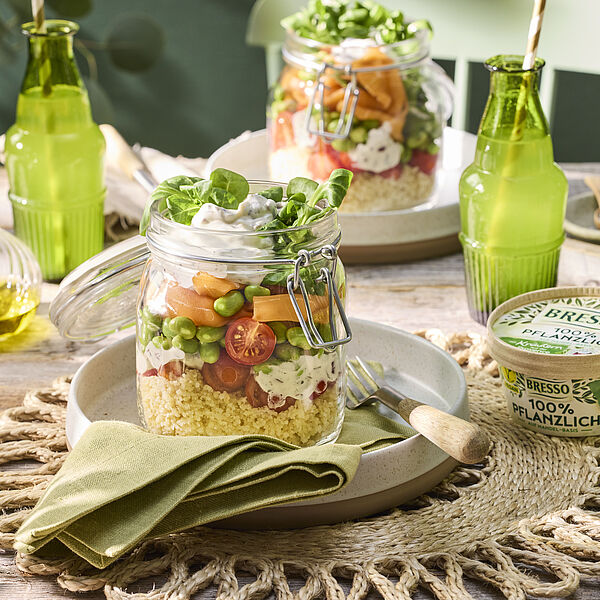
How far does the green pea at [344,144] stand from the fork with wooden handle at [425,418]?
1.37 feet

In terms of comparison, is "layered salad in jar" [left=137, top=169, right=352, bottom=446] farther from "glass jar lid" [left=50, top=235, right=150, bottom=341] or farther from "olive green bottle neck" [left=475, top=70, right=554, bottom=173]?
"olive green bottle neck" [left=475, top=70, right=554, bottom=173]

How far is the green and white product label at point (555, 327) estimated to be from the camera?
91 cm

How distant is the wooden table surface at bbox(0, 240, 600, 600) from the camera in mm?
1075

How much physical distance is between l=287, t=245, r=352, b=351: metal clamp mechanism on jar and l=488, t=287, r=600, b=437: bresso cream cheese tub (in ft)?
0.61

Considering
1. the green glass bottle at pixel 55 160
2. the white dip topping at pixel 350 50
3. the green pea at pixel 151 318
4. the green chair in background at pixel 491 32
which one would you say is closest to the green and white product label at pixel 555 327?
the green pea at pixel 151 318

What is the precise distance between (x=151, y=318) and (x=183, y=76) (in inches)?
81.4

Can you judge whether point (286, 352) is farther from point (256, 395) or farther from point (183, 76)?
point (183, 76)

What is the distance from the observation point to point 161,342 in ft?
2.67

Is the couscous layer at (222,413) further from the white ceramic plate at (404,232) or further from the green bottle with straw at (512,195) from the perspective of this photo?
the white ceramic plate at (404,232)

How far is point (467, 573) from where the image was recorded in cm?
71

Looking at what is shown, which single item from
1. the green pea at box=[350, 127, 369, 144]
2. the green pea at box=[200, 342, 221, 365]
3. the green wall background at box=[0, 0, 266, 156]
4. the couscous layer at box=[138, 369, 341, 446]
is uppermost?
the green pea at box=[350, 127, 369, 144]

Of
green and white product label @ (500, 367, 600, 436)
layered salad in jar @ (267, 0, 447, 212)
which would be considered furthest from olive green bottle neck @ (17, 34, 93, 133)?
green and white product label @ (500, 367, 600, 436)

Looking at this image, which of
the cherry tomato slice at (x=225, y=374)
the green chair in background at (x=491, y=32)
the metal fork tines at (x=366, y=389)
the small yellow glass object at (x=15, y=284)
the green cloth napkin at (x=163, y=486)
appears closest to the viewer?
the green cloth napkin at (x=163, y=486)

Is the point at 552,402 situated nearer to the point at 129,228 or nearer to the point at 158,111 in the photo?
the point at 129,228
